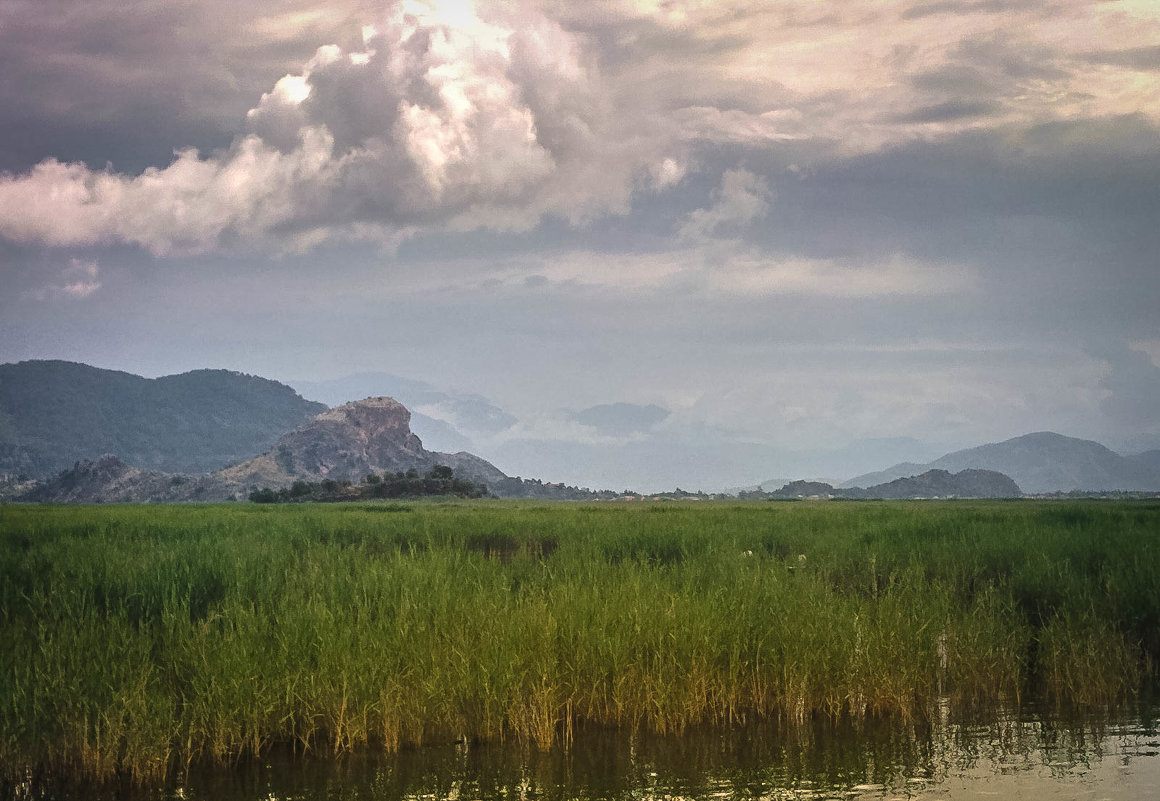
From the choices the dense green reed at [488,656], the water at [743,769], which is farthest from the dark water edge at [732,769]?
the dense green reed at [488,656]

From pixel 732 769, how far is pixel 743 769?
110 mm

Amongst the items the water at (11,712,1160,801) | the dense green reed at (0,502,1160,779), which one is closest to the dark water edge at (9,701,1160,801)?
the water at (11,712,1160,801)

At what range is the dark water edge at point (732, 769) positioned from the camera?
9.44 meters

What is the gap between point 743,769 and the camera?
10.1 m

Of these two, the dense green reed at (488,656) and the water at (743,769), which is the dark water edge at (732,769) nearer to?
the water at (743,769)

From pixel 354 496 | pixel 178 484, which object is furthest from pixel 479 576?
pixel 178 484

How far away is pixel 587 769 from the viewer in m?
10.2

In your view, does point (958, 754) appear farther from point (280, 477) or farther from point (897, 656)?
point (280, 477)

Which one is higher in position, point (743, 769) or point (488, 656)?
point (488, 656)

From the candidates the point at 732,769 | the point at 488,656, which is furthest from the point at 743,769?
the point at 488,656

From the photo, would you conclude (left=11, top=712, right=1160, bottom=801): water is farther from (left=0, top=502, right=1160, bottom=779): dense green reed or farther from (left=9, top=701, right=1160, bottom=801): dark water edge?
(left=0, top=502, right=1160, bottom=779): dense green reed

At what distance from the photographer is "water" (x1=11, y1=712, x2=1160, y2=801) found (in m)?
9.43

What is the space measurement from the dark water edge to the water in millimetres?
16

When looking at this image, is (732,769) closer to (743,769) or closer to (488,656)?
(743,769)
